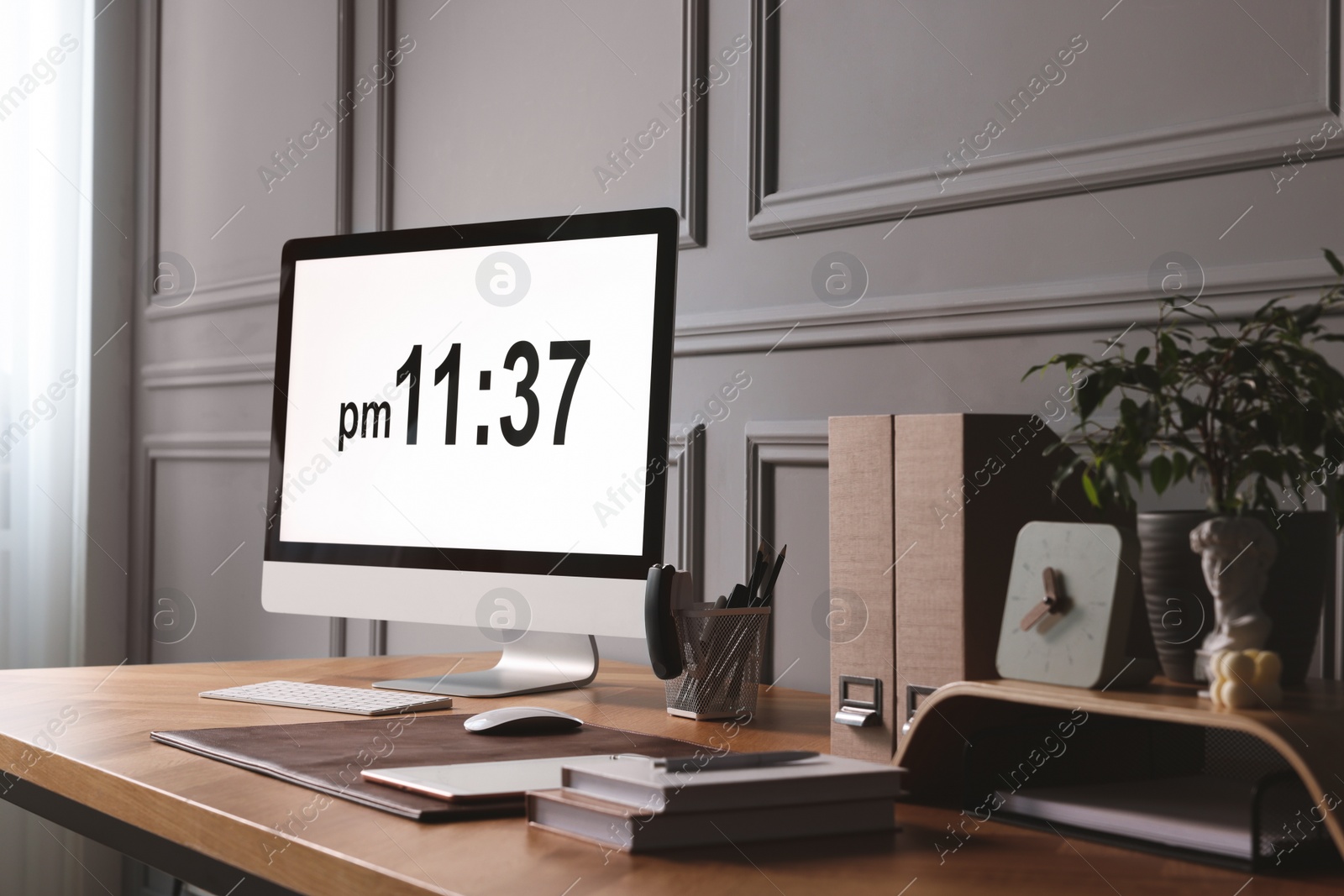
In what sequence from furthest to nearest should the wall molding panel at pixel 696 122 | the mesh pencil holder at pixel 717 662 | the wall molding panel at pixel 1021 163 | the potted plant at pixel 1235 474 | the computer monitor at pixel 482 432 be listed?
the wall molding panel at pixel 696 122
the computer monitor at pixel 482 432
the mesh pencil holder at pixel 717 662
the wall molding panel at pixel 1021 163
the potted plant at pixel 1235 474

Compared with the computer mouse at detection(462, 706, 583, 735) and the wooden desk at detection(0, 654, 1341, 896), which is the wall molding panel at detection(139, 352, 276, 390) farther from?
the computer mouse at detection(462, 706, 583, 735)

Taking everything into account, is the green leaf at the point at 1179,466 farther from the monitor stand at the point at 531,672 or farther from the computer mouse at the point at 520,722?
the monitor stand at the point at 531,672

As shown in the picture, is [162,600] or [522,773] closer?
[522,773]

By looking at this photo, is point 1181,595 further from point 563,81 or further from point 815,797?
point 563,81

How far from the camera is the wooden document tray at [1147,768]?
0.73m

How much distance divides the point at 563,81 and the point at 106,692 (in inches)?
42.0

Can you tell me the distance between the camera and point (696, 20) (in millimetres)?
1668

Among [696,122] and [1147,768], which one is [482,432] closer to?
[696,122]

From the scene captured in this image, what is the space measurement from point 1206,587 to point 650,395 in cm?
61

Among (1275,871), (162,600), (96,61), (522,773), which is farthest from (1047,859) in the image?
(96,61)

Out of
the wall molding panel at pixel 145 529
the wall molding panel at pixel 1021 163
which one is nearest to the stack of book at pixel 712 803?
the wall molding panel at pixel 1021 163

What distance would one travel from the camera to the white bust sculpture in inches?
32.4

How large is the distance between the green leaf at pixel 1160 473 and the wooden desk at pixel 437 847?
238 millimetres

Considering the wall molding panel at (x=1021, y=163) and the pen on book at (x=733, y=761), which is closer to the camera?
the pen on book at (x=733, y=761)
